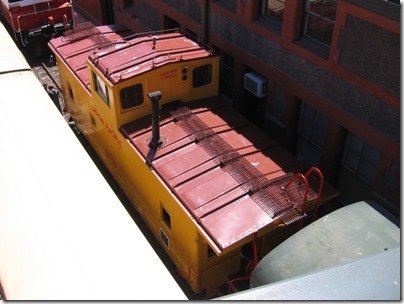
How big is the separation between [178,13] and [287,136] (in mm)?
5850

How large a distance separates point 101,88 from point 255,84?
13.4ft

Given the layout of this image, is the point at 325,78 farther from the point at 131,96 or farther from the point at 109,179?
the point at 109,179

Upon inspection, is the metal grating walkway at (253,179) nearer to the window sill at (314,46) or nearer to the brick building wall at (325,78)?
the brick building wall at (325,78)

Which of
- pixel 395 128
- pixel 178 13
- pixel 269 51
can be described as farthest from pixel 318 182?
pixel 178 13

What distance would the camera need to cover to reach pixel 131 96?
11711 millimetres

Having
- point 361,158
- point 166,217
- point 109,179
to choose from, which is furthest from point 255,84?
point 109,179

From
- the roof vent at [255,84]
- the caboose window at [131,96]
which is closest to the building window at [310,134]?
the roof vent at [255,84]

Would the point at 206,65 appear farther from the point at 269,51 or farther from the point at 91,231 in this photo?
the point at 91,231

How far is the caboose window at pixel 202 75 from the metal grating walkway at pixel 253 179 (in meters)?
1.25

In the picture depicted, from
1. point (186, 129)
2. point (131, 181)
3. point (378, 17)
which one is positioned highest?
point (378, 17)

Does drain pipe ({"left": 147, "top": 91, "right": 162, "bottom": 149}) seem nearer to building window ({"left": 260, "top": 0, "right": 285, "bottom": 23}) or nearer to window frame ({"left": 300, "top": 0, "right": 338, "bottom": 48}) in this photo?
window frame ({"left": 300, "top": 0, "right": 338, "bottom": 48})

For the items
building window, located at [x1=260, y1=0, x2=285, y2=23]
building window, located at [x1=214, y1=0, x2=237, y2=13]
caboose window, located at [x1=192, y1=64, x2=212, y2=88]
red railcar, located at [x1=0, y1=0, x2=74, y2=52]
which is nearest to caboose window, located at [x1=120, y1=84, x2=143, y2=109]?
caboose window, located at [x1=192, y1=64, x2=212, y2=88]

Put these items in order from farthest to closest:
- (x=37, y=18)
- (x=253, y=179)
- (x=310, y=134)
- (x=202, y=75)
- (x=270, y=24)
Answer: (x=37, y=18), (x=202, y=75), (x=310, y=134), (x=270, y=24), (x=253, y=179)

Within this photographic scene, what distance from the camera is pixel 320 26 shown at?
436 inches
